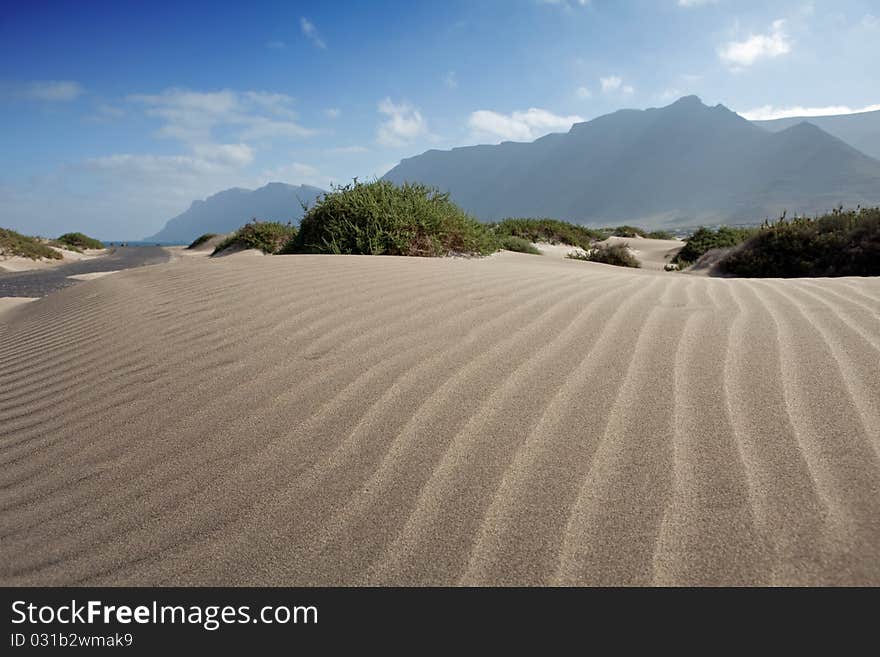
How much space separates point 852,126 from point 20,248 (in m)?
246

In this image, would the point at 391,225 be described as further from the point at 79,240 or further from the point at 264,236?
the point at 79,240

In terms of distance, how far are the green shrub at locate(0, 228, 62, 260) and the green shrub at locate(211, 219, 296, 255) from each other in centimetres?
722

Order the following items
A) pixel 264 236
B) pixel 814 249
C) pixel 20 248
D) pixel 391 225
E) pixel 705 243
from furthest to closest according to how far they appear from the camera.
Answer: pixel 20 248 < pixel 264 236 < pixel 705 243 < pixel 814 249 < pixel 391 225

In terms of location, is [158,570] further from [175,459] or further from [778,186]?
[778,186]

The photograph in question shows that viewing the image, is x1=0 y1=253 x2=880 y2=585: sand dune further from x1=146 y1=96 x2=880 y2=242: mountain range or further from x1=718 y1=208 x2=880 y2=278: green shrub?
x1=146 y1=96 x2=880 y2=242: mountain range

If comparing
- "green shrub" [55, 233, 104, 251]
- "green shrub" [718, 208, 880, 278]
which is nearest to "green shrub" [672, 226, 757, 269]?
"green shrub" [718, 208, 880, 278]

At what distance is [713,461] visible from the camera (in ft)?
5.06

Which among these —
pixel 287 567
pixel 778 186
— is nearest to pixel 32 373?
pixel 287 567

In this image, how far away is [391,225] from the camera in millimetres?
8008

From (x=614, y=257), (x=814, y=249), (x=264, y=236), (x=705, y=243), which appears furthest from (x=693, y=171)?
(x=814, y=249)

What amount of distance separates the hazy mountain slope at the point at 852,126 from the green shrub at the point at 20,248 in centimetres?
21326

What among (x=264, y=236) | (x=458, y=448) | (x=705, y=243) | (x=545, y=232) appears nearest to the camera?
(x=458, y=448)

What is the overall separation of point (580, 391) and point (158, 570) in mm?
1507
